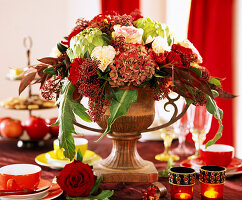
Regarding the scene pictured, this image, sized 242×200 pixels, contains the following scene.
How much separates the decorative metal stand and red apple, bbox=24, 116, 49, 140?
48 centimetres

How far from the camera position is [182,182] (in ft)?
3.13

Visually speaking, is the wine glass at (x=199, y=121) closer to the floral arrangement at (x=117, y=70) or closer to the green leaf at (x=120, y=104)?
the floral arrangement at (x=117, y=70)

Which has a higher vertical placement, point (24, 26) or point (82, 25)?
point (24, 26)

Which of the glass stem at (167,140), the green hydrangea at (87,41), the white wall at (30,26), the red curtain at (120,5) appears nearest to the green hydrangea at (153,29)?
the green hydrangea at (87,41)

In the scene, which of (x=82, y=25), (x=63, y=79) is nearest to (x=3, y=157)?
(x=63, y=79)

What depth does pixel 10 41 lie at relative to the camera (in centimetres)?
334

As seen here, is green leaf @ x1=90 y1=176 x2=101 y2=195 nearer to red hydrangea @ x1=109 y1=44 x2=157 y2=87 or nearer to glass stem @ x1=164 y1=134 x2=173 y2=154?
red hydrangea @ x1=109 y1=44 x2=157 y2=87

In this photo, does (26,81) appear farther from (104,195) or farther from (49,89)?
(104,195)

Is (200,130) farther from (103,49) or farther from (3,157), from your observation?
(3,157)

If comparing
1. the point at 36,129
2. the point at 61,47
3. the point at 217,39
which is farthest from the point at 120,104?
the point at 217,39

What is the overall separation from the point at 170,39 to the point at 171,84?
15 cm

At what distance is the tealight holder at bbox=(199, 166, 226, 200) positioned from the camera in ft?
3.17

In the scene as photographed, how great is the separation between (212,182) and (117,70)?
1.20ft

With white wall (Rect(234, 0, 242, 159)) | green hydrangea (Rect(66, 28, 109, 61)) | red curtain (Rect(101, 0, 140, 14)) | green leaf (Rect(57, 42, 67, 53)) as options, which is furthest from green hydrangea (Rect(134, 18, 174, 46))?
red curtain (Rect(101, 0, 140, 14))
